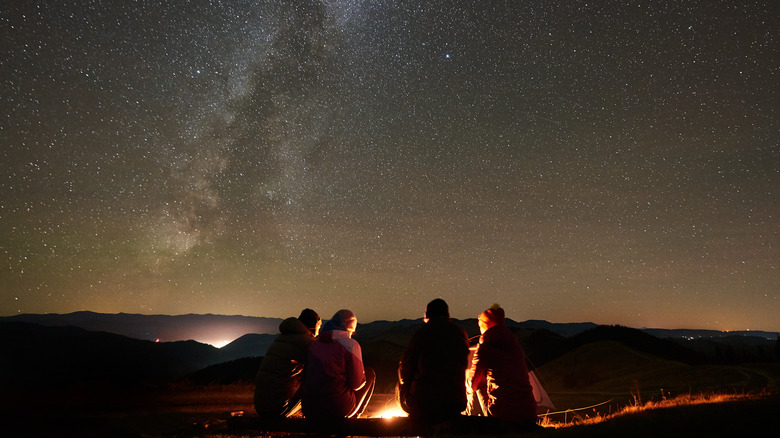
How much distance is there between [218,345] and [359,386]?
557 feet

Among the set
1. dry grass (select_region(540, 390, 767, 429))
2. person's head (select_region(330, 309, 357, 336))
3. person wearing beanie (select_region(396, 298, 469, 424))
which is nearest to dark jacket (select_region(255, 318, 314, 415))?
person's head (select_region(330, 309, 357, 336))

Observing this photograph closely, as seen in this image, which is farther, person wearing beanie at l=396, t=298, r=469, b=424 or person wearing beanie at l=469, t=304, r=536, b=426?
person wearing beanie at l=469, t=304, r=536, b=426

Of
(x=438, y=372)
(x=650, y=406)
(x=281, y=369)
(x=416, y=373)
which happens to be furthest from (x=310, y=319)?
(x=650, y=406)

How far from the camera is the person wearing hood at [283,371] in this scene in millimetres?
6508

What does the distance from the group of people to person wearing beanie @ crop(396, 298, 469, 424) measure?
1 cm

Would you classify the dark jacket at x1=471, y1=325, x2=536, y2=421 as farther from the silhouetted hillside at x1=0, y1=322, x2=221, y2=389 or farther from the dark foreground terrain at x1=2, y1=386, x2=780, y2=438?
the silhouetted hillside at x1=0, y1=322, x2=221, y2=389

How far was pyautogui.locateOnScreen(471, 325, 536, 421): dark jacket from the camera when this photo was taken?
5.77 metres

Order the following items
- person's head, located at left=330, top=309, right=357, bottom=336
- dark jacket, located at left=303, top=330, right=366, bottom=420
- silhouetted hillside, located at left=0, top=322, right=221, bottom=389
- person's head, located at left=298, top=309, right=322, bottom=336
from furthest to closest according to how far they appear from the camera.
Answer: silhouetted hillside, located at left=0, top=322, right=221, bottom=389, person's head, located at left=298, top=309, right=322, bottom=336, person's head, located at left=330, top=309, right=357, bottom=336, dark jacket, located at left=303, top=330, right=366, bottom=420

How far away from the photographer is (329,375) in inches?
241

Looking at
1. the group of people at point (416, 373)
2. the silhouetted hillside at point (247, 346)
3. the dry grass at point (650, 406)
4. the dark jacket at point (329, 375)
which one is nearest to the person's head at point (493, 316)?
the group of people at point (416, 373)

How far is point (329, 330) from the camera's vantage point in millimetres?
6246

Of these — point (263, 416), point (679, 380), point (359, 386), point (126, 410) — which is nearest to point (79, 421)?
point (126, 410)

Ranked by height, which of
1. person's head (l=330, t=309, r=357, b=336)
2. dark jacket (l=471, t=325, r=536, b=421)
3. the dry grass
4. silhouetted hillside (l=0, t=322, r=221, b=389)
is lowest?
silhouetted hillside (l=0, t=322, r=221, b=389)

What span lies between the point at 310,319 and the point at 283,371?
82cm
